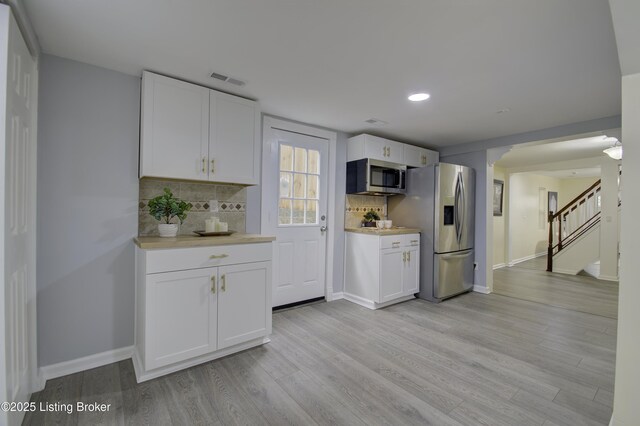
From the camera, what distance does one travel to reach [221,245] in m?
2.26

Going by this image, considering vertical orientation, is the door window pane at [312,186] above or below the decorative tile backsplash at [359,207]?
above

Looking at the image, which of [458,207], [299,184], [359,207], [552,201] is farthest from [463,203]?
[552,201]

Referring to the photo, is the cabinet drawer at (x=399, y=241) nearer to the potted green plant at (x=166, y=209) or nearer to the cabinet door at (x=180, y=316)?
the cabinet door at (x=180, y=316)

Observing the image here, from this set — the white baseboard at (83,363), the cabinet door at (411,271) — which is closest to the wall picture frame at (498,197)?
the cabinet door at (411,271)

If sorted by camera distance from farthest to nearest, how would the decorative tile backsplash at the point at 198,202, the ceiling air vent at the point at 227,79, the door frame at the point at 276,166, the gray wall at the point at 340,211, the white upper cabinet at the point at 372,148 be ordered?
the gray wall at the point at 340,211 → the white upper cabinet at the point at 372,148 → the door frame at the point at 276,166 → the decorative tile backsplash at the point at 198,202 → the ceiling air vent at the point at 227,79

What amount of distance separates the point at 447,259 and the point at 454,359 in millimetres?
1754

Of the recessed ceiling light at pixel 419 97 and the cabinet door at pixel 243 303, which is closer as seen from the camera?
the cabinet door at pixel 243 303

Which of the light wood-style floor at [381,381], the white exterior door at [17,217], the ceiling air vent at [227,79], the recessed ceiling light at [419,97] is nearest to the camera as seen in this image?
the white exterior door at [17,217]

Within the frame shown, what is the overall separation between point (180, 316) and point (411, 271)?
9.12ft

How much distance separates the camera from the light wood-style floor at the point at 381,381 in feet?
5.60

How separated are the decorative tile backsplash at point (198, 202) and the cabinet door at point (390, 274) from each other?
1.66m

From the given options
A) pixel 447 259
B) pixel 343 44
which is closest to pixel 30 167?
pixel 343 44

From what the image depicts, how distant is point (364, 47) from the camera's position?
190 centimetres

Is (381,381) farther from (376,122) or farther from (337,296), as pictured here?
(376,122)
